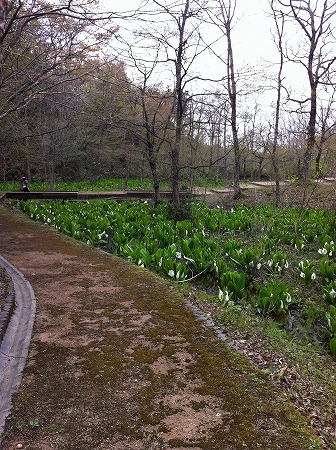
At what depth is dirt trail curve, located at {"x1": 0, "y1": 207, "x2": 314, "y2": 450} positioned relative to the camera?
234cm

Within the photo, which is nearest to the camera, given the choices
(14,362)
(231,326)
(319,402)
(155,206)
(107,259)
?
(319,402)

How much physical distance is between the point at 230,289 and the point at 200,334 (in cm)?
151

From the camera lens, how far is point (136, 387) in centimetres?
286

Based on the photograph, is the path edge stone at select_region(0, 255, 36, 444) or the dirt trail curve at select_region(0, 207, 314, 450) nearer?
the dirt trail curve at select_region(0, 207, 314, 450)

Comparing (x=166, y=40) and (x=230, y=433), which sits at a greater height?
(x=166, y=40)

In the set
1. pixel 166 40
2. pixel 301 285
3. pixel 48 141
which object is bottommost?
pixel 301 285

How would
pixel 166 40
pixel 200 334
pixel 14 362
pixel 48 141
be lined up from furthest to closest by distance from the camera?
pixel 48 141
pixel 166 40
pixel 200 334
pixel 14 362

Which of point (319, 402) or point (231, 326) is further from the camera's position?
point (231, 326)

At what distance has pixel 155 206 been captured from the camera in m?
13.7

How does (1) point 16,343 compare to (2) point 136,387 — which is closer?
(2) point 136,387

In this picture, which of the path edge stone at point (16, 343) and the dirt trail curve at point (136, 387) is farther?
the path edge stone at point (16, 343)


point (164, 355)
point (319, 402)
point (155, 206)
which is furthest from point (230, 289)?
point (155, 206)

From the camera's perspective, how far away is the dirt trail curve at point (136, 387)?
2.34 metres

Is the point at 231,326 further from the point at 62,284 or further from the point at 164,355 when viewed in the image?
the point at 62,284
